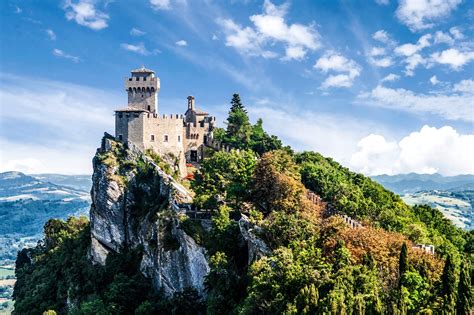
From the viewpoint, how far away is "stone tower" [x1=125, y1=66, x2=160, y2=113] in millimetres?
85000

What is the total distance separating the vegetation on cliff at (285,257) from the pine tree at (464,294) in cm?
8

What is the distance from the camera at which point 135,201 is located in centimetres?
7681

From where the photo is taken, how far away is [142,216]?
73562mm

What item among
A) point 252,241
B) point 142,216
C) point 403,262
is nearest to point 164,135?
point 142,216

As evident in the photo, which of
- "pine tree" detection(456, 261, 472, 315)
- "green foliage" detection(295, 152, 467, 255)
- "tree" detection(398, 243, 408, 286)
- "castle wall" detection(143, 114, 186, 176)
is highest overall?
"castle wall" detection(143, 114, 186, 176)

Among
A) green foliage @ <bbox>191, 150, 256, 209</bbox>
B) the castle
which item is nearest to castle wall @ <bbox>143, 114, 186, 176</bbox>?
the castle

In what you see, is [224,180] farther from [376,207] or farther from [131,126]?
[131,126]

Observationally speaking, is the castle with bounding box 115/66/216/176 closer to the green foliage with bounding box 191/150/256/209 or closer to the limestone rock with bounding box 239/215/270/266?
the green foliage with bounding box 191/150/256/209

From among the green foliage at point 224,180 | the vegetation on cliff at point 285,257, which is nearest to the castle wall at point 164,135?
the vegetation on cliff at point 285,257

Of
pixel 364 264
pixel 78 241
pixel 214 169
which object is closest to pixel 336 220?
pixel 364 264

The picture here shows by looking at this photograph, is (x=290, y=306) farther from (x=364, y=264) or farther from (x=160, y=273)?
(x=160, y=273)

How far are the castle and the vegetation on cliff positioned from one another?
4212 mm

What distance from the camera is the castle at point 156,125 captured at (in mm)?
80812

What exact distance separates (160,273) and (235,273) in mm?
15406
